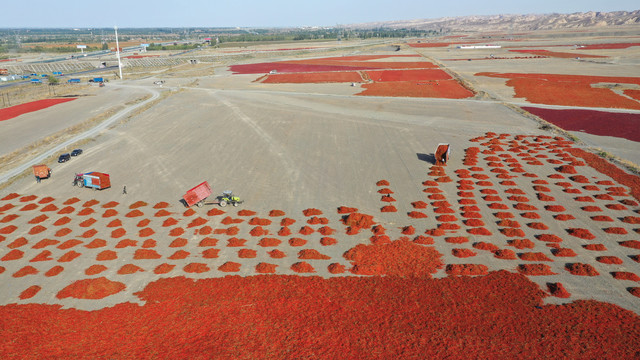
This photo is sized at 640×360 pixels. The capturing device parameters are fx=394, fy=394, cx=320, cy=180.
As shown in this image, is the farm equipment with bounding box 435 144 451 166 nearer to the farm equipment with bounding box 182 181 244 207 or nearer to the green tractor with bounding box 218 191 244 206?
the farm equipment with bounding box 182 181 244 207

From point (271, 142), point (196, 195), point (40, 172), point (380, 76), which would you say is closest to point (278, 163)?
point (271, 142)

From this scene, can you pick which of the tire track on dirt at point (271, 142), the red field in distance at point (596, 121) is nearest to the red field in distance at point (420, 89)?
the red field in distance at point (596, 121)

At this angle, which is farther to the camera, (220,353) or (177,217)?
(177,217)

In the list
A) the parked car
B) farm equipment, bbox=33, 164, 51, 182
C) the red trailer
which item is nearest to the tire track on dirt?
the red trailer

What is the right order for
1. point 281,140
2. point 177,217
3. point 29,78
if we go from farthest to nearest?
1. point 29,78
2. point 281,140
3. point 177,217

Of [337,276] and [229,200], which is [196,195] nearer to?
[229,200]

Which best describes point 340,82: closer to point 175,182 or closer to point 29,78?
point 175,182

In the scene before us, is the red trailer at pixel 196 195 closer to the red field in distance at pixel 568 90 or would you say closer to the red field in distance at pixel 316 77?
the red field in distance at pixel 568 90

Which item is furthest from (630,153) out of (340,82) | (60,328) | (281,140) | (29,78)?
(29,78)
